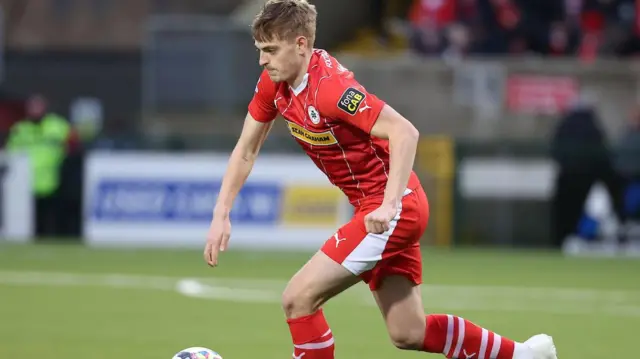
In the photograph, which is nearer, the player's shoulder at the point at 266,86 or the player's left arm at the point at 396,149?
the player's left arm at the point at 396,149

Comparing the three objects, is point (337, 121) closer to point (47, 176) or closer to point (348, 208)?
point (348, 208)

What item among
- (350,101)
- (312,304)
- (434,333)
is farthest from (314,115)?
(434,333)

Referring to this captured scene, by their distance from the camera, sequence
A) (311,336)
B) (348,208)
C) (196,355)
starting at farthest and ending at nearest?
(348,208)
(196,355)
(311,336)

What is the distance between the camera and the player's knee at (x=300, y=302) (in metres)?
6.13

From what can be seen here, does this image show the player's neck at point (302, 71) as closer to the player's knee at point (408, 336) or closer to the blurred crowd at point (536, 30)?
the player's knee at point (408, 336)

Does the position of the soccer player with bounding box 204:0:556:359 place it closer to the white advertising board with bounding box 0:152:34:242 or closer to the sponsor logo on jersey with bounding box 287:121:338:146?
the sponsor logo on jersey with bounding box 287:121:338:146

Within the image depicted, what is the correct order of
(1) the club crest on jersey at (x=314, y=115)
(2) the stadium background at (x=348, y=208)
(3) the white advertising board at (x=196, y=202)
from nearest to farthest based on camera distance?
(1) the club crest on jersey at (x=314, y=115) → (2) the stadium background at (x=348, y=208) → (3) the white advertising board at (x=196, y=202)

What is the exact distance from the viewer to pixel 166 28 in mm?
19875

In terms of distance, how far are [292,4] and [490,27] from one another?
14337 millimetres

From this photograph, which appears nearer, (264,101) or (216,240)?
(216,240)

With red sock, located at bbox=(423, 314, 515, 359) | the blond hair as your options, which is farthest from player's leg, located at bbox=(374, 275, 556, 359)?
the blond hair

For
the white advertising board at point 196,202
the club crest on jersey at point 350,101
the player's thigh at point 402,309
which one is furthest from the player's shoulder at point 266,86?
the white advertising board at point 196,202

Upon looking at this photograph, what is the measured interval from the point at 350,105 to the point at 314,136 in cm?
31

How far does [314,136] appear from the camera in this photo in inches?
247
